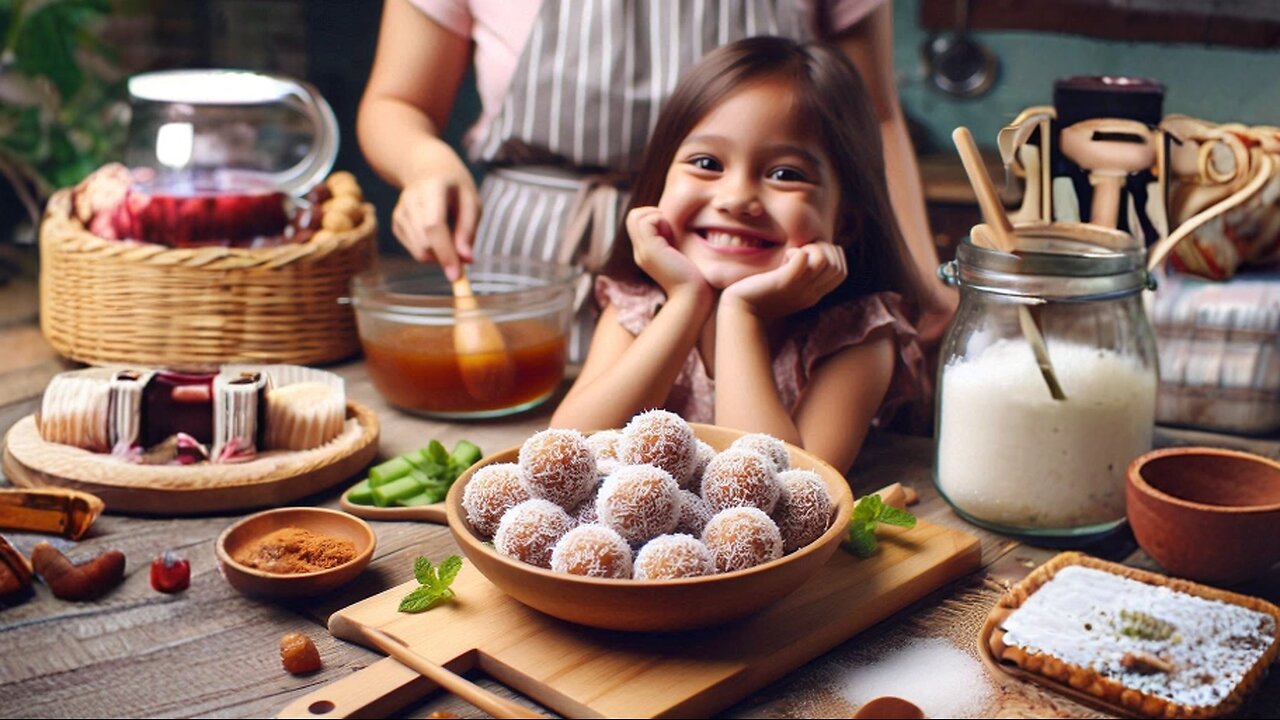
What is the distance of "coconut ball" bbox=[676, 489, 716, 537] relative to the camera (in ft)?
3.19

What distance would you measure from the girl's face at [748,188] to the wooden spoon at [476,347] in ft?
0.96

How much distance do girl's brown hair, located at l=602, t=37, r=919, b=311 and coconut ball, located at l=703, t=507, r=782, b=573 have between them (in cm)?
61

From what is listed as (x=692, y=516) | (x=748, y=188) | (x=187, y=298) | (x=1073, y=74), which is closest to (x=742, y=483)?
(x=692, y=516)

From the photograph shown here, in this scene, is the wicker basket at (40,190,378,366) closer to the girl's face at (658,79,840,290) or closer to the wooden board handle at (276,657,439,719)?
the girl's face at (658,79,840,290)

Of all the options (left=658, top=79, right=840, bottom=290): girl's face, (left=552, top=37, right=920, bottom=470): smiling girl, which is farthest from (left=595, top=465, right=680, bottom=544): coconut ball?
(left=658, top=79, right=840, bottom=290): girl's face

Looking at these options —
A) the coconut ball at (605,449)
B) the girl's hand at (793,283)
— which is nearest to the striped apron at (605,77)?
the girl's hand at (793,283)

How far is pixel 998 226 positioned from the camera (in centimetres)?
116

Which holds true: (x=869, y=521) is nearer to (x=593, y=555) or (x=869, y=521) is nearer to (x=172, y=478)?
(x=593, y=555)

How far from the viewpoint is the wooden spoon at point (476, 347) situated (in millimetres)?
1548

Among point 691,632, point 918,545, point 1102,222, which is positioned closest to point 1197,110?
point 1102,222

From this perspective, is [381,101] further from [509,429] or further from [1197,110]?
[1197,110]

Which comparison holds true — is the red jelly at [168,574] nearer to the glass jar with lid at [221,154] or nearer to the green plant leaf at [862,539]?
the green plant leaf at [862,539]

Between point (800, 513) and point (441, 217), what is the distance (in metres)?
0.77

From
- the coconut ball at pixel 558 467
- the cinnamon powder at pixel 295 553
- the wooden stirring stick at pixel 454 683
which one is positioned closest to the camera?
the wooden stirring stick at pixel 454 683
